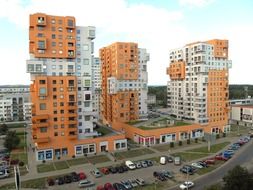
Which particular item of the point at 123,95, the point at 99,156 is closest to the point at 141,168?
the point at 99,156

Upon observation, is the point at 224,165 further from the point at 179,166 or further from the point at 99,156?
the point at 99,156

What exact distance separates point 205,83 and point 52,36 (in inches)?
2249

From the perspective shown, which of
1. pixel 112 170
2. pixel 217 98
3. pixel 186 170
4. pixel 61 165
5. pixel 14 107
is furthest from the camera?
pixel 14 107

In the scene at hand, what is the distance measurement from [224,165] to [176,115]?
47395 mm

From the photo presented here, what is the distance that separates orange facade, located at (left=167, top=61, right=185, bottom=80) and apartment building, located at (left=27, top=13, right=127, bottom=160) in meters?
42.4

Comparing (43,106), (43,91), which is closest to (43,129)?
(43,106)

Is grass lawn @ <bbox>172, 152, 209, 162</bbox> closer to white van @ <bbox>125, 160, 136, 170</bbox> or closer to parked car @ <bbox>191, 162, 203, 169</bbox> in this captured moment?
parked car @ <bbox>191, 162, 203, 169</bbox>

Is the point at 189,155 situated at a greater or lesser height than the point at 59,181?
greater

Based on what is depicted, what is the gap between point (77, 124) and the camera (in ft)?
232

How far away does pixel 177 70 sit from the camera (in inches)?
3984

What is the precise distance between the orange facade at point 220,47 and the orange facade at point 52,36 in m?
54.7

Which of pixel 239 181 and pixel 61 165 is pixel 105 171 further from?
pixel 239 181

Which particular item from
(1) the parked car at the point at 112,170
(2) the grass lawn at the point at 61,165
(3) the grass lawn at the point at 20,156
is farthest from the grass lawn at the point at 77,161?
(3) the grass lawn at the point at 20,156

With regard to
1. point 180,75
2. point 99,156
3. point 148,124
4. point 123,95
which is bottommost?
point 99,156
